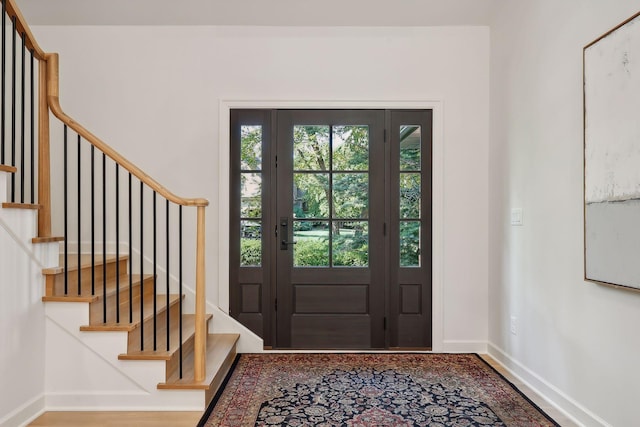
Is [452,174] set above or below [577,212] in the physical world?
above

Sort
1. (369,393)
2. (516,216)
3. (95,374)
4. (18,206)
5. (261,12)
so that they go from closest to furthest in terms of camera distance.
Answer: (18,206) → (95,374) → (369,393) → (516,216) → (261,12)

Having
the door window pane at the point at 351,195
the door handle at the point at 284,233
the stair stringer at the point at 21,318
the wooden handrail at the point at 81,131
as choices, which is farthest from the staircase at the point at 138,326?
the door window pane at the point at 351,195

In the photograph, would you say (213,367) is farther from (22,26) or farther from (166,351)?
(22,26)

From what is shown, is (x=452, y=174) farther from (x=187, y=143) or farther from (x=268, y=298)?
(x=187, y=143)

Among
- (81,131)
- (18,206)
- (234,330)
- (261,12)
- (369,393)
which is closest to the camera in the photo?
(18,206)

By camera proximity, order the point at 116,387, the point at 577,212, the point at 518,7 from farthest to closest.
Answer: the point at 518,7 → the point at 116,387 → the point at 577,212

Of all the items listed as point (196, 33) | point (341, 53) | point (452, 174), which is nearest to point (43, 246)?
point (196, 33)

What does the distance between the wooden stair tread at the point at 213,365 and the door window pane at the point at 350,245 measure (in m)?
1.07

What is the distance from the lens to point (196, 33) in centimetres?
350

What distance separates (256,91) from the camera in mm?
3498

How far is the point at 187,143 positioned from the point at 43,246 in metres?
1.43

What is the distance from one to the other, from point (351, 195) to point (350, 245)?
16.6 inches

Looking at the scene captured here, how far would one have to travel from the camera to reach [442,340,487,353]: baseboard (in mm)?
3477

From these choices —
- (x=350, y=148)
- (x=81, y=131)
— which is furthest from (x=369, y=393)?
(x=81, y=131)
